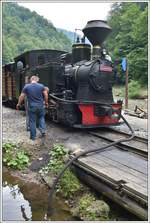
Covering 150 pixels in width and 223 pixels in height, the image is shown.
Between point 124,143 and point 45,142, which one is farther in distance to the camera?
point 45,142

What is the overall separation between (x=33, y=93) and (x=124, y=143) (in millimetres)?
2479

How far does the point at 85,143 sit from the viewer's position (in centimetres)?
725

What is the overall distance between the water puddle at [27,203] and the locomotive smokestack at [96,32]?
189 inches

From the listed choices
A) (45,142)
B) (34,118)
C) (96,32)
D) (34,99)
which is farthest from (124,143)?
(96,32)

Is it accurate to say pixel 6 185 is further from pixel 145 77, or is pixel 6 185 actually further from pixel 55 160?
pixel 145 77

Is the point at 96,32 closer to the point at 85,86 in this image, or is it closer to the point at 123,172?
the point at 85,86

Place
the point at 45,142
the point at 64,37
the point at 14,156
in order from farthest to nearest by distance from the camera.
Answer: the point at 64,37 < the point at 45,142 < the point at 14,156

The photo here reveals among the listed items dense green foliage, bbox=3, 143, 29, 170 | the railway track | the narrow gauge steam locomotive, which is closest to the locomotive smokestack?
the narrow gauge steam locomotive

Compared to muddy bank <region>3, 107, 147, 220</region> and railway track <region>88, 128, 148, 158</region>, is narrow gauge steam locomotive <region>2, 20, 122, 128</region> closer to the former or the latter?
railway track <region>88, 128, 148, 158</region>

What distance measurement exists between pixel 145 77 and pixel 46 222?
25.2 meters

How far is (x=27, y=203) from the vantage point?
4738 millimetres

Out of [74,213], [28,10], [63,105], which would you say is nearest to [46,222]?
[74,213]

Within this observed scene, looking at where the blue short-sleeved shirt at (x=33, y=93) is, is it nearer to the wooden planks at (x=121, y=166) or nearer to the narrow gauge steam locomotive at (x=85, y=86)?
the narrow gauge steam locomotive at (x=85, y=86)

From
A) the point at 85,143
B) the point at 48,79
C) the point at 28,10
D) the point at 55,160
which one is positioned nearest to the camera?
the point at 55,160
